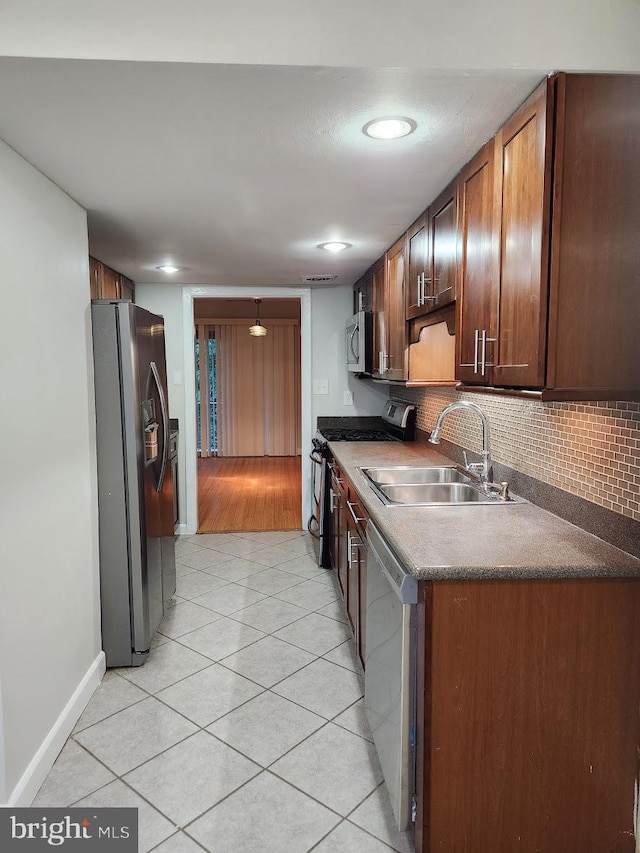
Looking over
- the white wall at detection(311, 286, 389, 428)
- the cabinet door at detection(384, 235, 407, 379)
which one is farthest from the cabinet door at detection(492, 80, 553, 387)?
the white wall at detection(311, 286, 389, 428)

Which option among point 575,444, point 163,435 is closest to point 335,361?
point 163,435

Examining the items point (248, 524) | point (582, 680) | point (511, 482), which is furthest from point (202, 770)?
point (248, 524)

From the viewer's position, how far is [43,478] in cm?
195

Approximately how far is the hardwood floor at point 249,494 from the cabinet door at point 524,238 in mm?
3637

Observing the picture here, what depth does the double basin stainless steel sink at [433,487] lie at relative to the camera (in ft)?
7.28

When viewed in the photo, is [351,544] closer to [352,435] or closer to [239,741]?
[239,741]

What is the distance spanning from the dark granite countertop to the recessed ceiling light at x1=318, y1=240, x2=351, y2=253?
1.55m

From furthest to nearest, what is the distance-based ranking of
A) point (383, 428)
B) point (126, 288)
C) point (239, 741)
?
point (383, 428), point (126, 288), point (239, 741)

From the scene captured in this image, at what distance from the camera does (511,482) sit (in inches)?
88.4

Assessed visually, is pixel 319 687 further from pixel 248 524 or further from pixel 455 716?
pixel 248 524

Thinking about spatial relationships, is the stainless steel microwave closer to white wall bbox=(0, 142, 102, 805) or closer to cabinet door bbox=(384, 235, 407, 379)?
cabinet door bbox=(384, 235, 407, 379)

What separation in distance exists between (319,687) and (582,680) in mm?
1312

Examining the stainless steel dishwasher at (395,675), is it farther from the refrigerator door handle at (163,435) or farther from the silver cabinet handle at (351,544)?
the refrigerator door handle at (163,435)

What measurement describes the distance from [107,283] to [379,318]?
1874mm
